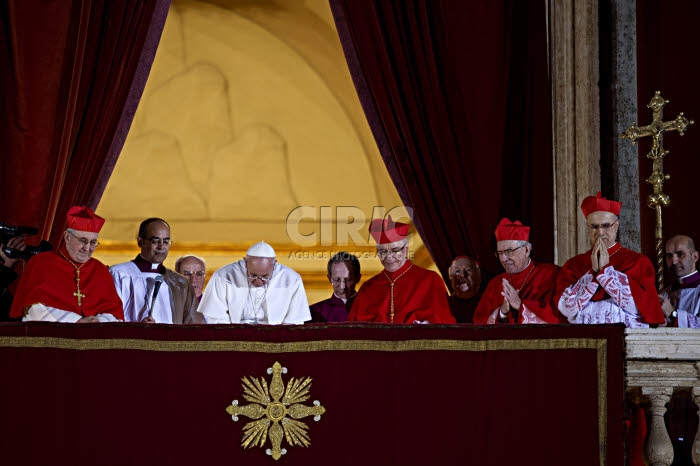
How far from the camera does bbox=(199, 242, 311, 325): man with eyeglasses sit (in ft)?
15.7

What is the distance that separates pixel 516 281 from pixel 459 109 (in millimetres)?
1176

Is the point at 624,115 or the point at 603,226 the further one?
the point at 624,115

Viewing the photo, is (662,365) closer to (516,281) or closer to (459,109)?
(516,281)

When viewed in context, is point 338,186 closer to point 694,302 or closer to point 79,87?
point 79,87

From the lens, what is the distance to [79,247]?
444 cm

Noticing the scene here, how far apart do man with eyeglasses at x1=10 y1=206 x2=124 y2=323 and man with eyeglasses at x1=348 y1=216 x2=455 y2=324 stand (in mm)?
1174

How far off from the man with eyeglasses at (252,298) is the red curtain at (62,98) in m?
0.95

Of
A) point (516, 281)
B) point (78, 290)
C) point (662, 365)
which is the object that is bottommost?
point (662, 365)

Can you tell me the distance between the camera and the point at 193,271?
5328 mm

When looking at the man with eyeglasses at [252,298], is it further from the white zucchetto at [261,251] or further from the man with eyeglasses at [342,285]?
the man with eyeglasses at [342,285]

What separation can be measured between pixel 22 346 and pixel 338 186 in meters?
3.39

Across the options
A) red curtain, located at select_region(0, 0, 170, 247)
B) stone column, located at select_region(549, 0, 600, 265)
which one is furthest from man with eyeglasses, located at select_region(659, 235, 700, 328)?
red curtain, located at select_region(0, 0, 170, 247)

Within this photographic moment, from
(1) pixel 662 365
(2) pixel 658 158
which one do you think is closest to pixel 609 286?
(1) pixel 662 365

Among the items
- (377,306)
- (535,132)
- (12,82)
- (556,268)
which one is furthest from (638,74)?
(12,82)
